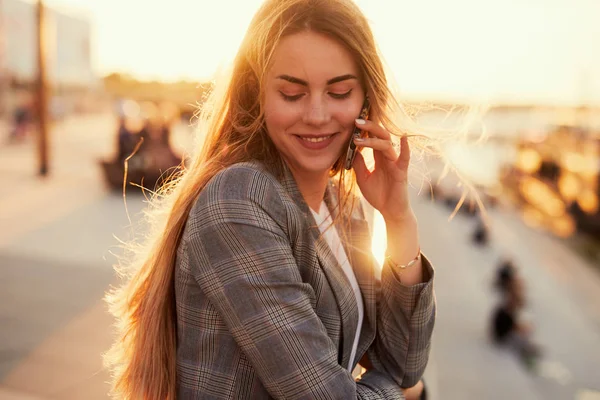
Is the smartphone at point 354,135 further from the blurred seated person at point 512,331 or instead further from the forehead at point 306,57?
the blurred seated person at point 512,331

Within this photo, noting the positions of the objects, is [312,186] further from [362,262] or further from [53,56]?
[53,56]

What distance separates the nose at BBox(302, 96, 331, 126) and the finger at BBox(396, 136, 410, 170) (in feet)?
0.73

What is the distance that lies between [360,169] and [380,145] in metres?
0.15

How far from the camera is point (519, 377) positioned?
7496 mm

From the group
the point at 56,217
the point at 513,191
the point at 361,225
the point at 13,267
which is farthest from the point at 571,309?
the point at 513,191

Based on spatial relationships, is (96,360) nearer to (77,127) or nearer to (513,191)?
(77,127)

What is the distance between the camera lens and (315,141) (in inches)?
51.3

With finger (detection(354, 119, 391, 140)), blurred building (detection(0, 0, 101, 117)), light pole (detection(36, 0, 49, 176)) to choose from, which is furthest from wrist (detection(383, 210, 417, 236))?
blurred building (detection(0, 0, 101, 117))

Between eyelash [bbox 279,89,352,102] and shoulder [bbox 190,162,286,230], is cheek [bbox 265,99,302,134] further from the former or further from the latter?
shoulder [bbox 190,162,286,230]

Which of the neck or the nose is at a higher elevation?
the nose

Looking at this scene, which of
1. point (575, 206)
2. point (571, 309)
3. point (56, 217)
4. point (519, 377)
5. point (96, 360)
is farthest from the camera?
point (575, 206)

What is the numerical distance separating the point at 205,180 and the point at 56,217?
20.9ft

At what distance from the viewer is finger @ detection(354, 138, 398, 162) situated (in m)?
1.32

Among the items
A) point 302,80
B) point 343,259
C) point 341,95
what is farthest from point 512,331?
point 302,80
